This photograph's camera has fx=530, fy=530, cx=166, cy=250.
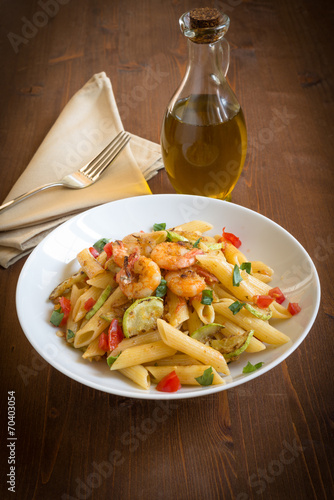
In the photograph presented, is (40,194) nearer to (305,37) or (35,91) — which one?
(35,91)

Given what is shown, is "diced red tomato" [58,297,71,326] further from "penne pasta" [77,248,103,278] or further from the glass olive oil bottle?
the glass olive oil bottle

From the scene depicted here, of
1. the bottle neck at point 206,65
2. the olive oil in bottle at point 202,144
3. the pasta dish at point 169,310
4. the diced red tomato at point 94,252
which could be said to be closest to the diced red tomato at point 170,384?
the pasta dish at point 169,310

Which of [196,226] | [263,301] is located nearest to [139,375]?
[263,301]

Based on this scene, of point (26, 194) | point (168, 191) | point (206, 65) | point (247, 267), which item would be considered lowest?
point (168, 191)

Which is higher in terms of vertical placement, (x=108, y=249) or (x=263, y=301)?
(x=108, y=249)

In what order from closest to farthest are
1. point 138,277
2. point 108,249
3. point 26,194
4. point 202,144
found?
1. point 138,277
2. point 108,249
3. point 202,144
4. point 26,194

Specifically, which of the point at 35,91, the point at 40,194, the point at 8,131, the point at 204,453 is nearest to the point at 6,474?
the point at 204,453

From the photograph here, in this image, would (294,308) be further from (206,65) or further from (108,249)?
(206,65)
